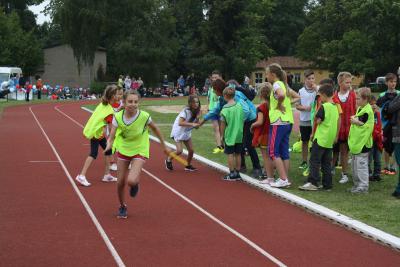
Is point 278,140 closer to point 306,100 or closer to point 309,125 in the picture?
point 309,125

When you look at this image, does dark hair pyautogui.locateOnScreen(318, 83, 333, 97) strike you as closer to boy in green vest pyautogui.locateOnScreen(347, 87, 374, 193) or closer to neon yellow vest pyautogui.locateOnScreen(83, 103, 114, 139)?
boy in green vest pyautogui.locateOnScreen(347, 87, 374, 193)

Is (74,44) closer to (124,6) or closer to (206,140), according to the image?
(124,6)

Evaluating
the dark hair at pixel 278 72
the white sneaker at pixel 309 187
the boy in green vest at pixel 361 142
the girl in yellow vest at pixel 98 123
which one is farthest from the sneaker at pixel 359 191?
the girl in yellow vest at pixel 98 123

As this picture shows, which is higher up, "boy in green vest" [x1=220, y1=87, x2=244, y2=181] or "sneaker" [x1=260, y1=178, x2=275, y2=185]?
"boy in green vest" [x1=220, y1=87, x2=244, y2=181]

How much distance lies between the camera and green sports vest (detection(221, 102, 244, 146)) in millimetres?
11258

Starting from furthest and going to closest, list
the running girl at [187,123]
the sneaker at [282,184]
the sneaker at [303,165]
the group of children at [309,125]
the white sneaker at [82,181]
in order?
the sneaker at [303,165], the running girl at [187,123], the white sneaker at [82,181], the sneaker at [282,184], the group of children at [309,125]

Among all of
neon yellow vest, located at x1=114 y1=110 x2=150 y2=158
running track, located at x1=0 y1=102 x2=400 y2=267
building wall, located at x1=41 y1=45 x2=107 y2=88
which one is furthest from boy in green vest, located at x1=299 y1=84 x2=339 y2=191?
building wall, located at x1=41 y1=45 x2=107 y2=88

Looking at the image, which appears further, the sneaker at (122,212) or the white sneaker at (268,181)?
the white sneaker at (268,181)

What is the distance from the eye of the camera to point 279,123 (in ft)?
34.0

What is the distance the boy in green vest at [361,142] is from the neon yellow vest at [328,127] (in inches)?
11.0

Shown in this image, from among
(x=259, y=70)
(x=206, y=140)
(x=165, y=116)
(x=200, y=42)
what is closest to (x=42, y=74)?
(x=200, y=42)

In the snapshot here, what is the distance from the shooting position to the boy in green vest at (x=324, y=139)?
33.5 ft

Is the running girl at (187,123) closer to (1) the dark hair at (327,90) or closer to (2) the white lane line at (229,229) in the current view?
(2) the white lane line at (229,229)

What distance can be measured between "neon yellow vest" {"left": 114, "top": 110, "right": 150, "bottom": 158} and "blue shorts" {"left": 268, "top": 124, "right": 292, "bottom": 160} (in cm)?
278
